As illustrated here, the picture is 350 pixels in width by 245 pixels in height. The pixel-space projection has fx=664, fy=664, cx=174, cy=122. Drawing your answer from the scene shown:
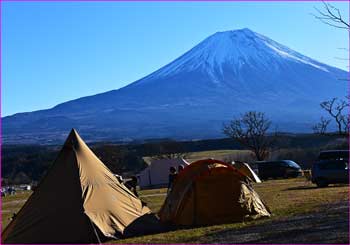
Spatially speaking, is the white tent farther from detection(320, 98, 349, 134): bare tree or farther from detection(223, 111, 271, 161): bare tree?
detection(320, 98, 349, 134): bare tree

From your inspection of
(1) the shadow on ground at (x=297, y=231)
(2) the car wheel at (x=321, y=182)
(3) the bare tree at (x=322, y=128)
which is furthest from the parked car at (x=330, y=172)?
(1) the shadow on ground at (x=297, y=231)

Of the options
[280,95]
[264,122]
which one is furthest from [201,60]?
[264,122]

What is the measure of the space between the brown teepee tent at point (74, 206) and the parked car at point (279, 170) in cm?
2774

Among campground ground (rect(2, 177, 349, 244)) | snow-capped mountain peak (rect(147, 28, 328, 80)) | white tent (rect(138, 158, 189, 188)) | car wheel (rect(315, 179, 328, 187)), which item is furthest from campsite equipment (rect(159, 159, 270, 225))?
snow-capped mountain peak (rect(147, 28, 328, 80))

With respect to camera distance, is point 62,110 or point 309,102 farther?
point 62,110

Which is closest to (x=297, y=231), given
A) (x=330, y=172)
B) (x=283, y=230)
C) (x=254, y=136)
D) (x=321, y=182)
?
(x=283, y=230)

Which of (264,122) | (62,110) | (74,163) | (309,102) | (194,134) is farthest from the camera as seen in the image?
(62,110)

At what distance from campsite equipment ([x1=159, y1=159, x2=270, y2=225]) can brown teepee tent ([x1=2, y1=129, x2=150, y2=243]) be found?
0.83 meters

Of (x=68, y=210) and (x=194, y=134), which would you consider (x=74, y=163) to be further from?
(x=194, y=134)

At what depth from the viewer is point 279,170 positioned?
138 ft

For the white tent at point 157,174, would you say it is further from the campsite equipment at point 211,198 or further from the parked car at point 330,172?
the campsite equipment at point 211,198

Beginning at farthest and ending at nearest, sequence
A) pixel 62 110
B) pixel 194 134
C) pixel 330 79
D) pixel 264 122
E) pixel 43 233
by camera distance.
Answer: pixel 62 110, pixel 330 79, pixel 194 134, pixel 264 122, pixel 43 233

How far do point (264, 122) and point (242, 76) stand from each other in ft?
344

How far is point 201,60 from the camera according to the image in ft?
588
